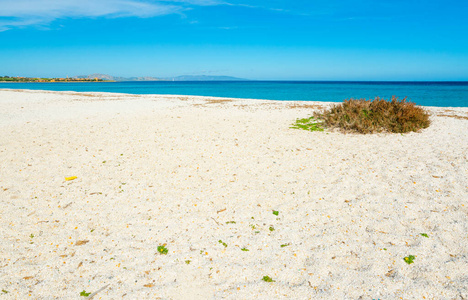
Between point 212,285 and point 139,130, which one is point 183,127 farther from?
point 212,285

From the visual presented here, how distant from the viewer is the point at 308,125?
10398 mm

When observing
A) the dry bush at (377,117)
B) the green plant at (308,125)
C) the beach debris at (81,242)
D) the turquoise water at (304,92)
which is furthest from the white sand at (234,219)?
the turquoise water at (304,92)

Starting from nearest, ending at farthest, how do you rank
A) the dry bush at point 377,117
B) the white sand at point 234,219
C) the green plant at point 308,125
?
the white sand at point 234,219, the dry bush at point 377,117, the green plant at point 308,125

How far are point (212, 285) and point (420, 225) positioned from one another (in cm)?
302

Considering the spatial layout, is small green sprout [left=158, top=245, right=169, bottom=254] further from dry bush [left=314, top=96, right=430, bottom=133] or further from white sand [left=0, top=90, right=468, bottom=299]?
dry bush [left=314, top=96, right=430, bottom=133]

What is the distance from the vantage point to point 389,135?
8.99m

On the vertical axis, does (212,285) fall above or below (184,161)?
below

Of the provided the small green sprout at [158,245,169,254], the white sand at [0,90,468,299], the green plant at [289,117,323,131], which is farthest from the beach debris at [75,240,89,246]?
the green plant at [289,117,323,131]

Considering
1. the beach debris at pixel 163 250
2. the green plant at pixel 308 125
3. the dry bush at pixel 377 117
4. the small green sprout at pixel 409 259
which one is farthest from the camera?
the green plant at pixel 308 125

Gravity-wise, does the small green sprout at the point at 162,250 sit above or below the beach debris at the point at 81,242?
above

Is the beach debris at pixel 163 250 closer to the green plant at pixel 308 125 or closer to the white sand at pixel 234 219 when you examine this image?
the white sand at pixel 234 219

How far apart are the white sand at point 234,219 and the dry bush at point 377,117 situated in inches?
55.1

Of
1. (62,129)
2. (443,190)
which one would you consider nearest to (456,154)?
(443,190)

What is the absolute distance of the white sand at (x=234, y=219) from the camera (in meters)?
2.99
